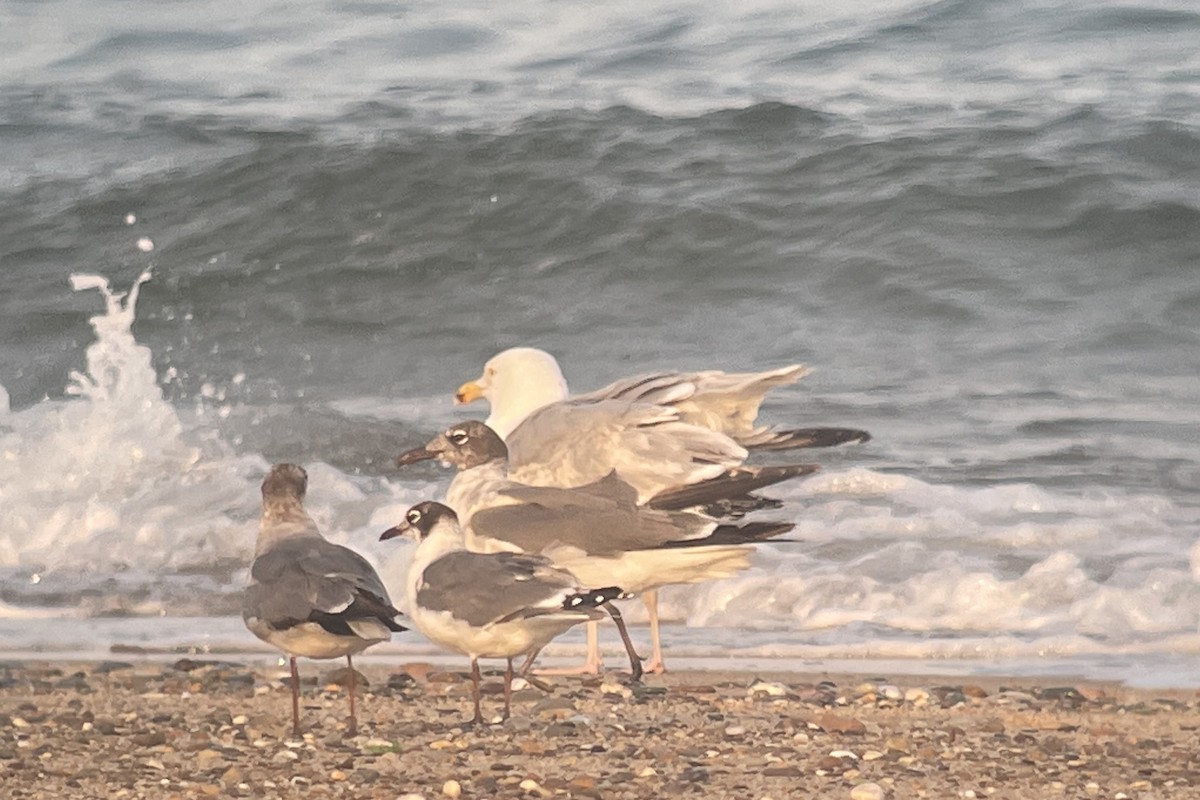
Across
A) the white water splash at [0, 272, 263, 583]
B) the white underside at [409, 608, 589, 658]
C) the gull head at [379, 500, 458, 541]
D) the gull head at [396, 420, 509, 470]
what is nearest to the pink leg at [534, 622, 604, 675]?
the gull head at [396, 420, 509, 470]

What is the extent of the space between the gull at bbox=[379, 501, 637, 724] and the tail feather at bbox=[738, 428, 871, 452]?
1.83 m

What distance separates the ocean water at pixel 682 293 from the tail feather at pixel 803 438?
0.55 metres

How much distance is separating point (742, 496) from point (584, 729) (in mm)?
1371

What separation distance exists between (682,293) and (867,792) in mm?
8385

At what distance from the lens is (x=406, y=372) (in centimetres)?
1228

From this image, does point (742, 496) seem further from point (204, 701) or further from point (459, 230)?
point (459, 230)

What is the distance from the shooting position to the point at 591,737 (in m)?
5.46

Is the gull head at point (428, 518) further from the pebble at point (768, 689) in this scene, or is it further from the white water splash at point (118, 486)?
the white water splash at point (118, 486)

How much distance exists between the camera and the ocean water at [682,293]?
306 inches

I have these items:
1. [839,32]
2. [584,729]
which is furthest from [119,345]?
[584,729]

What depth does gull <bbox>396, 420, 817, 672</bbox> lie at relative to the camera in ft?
20.4

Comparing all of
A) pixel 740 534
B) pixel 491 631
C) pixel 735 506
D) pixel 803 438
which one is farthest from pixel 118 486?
pixel 491 631

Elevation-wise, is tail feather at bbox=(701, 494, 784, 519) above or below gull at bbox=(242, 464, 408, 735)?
above

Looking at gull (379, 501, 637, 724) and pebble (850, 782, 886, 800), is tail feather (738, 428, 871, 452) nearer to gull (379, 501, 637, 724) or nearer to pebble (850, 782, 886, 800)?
gull (379, 501, 637, 724)
